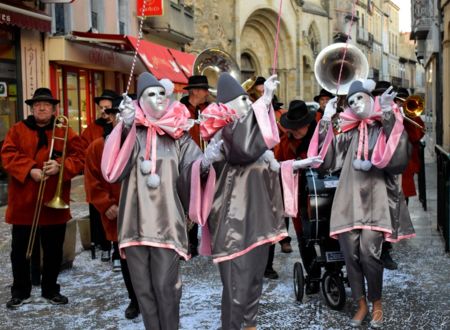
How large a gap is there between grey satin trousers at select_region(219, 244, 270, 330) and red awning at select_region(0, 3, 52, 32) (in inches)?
316

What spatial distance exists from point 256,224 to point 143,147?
2.84 ft

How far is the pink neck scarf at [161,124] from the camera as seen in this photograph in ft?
13.8

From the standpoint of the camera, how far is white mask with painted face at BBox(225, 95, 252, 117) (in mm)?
4162

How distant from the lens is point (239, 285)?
4.16 meters

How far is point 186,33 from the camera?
77.9 feet

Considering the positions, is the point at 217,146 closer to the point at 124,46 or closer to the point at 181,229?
the point at 181,229

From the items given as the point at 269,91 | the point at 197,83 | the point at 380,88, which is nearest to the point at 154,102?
the point at 269,91

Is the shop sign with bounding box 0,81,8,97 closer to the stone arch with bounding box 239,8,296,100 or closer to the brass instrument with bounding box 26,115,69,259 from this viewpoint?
the brass instrument with bounding box 26,115,69,259

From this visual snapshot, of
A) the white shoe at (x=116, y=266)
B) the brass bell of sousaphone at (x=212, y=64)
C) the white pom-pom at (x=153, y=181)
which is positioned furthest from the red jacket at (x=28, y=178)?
the brass bell of sousaphone at (x=212, y=64)

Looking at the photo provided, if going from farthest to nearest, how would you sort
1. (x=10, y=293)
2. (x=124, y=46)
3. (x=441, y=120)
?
(x=441, y=120)
(x=124, y=46)
(x=10, y=293)

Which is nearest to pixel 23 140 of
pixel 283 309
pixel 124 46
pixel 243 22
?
pixel 283 309

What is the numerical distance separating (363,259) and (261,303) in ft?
3.53

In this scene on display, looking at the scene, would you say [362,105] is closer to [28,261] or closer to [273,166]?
[273,166]

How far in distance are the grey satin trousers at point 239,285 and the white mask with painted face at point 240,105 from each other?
2.84ft
